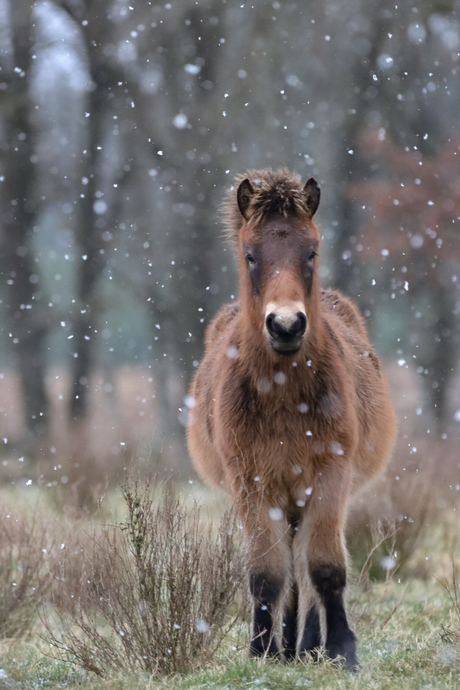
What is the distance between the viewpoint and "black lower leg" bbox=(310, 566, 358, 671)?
16.9ft

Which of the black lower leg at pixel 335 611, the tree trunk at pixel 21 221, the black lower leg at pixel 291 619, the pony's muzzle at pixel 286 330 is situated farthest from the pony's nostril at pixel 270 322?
the tree trunk at pixel 21 221

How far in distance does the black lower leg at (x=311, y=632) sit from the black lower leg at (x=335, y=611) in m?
0.16

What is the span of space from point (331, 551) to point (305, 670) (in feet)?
2.19

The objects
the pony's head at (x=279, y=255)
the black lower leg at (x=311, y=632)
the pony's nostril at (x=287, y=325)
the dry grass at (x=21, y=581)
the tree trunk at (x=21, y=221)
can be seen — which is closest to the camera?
the pony's nostril at (x=287, y=325)

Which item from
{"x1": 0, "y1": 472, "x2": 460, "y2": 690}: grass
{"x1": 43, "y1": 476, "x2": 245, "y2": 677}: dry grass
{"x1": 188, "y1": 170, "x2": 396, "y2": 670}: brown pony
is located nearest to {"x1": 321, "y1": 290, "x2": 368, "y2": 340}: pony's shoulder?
{"x1": 188, "y1": 170, "x2": 396, "y2": 670}: brown pony

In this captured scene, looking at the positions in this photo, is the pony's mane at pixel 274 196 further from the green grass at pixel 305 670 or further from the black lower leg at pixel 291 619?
the green grass at pixel 305 670

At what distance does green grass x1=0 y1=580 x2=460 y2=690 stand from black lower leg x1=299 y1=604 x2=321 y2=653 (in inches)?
8.8

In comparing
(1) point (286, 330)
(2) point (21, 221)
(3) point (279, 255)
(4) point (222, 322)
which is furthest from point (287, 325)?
(2) point (21, 221)

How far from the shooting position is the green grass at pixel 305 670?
15.2 feet

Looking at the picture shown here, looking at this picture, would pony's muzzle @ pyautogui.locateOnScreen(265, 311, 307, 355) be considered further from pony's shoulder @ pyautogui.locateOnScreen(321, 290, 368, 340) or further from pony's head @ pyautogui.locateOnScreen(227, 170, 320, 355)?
pony's shoulder @ pyautogui.locateOnScreen(321, 290, 368, 340)

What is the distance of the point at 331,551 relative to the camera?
5.17 metres

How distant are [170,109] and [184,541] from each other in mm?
15663

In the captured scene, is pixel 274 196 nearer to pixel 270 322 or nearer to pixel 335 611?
pixel 270 322

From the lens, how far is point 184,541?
16.2 ft
